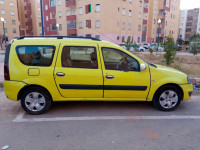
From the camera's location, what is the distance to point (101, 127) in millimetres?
3529

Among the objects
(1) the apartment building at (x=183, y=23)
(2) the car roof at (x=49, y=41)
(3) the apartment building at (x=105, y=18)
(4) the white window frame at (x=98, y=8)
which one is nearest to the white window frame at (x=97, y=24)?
(3) the apartment building at (x=105, y=18)

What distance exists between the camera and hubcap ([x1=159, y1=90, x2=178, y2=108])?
165 inches

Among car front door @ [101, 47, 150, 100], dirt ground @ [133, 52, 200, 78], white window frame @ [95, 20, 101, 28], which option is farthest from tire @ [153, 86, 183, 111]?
white window frame @ [95, 20, 101, 28]

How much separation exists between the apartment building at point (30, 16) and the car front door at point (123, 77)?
57.5 metres

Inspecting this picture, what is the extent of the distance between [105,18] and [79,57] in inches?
1148

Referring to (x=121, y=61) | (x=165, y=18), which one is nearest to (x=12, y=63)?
(x=121, y=61)

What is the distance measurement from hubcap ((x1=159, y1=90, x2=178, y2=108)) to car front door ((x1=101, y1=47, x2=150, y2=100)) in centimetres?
46

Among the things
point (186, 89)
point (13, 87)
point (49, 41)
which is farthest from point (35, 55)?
point (186, 89)

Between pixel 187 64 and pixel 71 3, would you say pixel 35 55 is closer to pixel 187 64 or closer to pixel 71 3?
pixel 187 64

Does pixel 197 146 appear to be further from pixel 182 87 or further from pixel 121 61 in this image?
pixel 121 61

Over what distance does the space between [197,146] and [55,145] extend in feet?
7.94

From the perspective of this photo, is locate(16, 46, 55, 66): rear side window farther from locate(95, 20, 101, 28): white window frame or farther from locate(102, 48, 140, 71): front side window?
locate(95, 20, 101, 28): white window frame

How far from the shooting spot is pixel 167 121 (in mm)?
3801

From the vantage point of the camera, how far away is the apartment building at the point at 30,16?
5534cm
